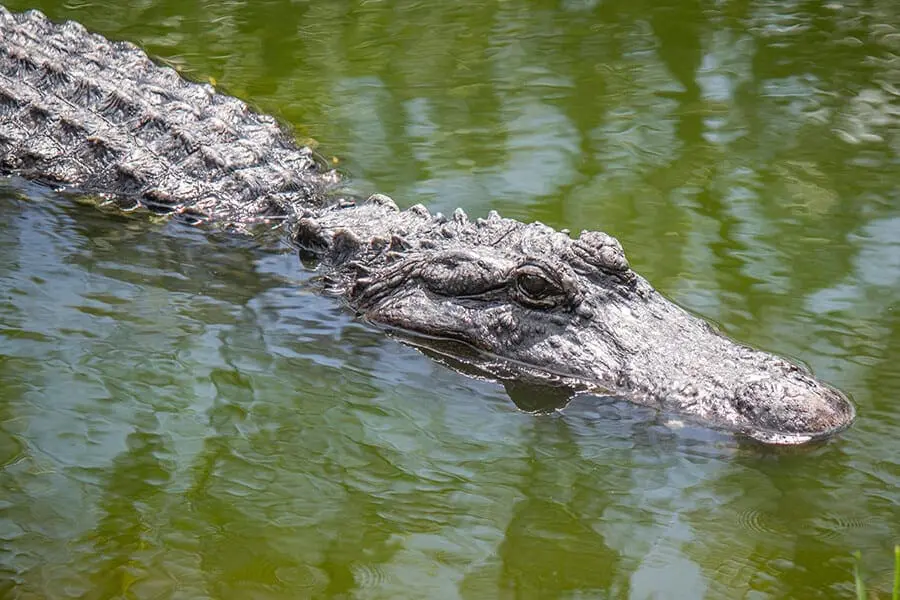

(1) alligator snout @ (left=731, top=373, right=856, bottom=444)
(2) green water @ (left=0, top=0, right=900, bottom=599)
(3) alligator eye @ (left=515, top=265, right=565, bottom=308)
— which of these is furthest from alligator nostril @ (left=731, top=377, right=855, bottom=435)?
(3) alligator eye @ (left=515, top=265, right=565, bottom=308)

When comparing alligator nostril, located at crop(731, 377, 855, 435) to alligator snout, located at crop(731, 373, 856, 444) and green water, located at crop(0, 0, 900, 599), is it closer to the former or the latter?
alligator snout, located at crop(731, 373, 856, 444)

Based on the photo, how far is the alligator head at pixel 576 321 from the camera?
4.45m

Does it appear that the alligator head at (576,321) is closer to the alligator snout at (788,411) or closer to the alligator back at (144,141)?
the alligator snout at (788,411)

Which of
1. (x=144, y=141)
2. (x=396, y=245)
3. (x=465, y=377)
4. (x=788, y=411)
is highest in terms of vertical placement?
(x=144, y=141)

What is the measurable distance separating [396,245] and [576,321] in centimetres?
115

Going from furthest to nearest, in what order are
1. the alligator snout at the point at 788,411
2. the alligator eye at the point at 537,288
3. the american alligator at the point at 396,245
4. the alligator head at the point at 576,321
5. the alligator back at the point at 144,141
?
the alligator back at the point at 144,141 < the alligator eye at the point at 537,288 < the american alligator at the point at 396,245 < the alligator head at the point at 576,321 < the alligator snout at the point at 788,411

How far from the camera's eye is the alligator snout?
4.32m

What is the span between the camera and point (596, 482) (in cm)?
417

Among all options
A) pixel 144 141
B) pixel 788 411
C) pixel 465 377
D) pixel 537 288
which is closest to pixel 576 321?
pixel 537 288

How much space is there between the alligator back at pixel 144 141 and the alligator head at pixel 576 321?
3.93ft

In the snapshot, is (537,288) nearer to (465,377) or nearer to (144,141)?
(465,377)

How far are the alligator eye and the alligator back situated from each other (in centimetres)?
208

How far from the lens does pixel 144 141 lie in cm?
694

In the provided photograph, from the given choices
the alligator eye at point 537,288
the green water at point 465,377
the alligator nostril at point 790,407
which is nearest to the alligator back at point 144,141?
the green water at point 465,377
